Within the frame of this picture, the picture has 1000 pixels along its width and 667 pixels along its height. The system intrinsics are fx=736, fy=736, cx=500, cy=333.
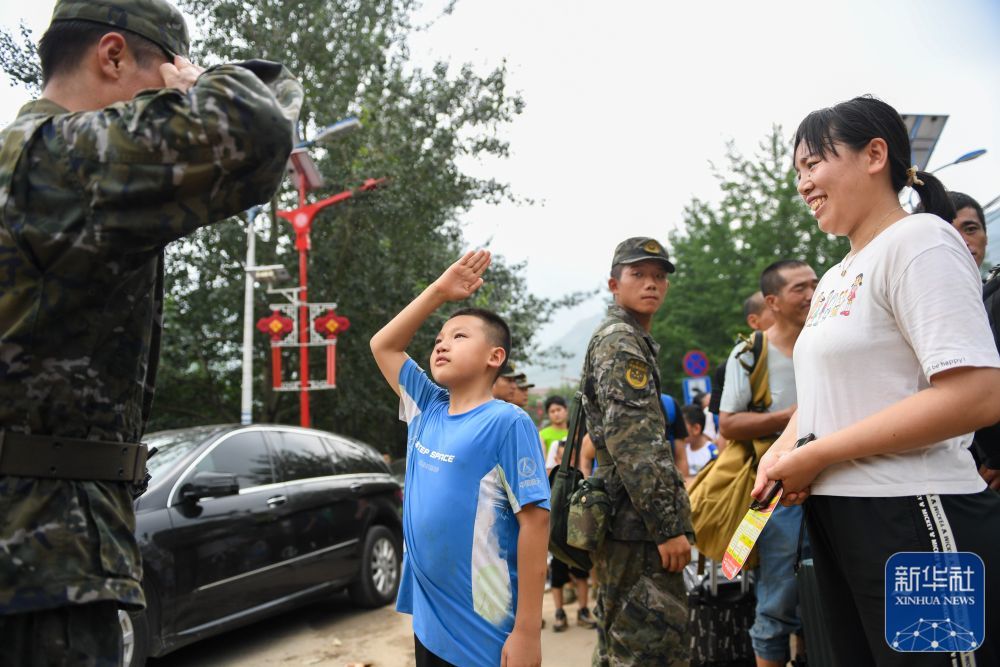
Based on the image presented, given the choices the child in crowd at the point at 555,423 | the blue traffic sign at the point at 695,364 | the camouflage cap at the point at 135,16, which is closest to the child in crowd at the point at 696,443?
the child in crowd at the point at 555,423

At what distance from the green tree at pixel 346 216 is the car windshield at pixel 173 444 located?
10.4m

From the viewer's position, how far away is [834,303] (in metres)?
1.98

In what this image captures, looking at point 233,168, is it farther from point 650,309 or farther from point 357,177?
point 357,177

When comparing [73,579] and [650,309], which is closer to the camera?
[73,579]

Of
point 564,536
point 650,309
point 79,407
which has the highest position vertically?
point 650,309

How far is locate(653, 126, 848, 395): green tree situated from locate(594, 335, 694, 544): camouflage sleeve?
2488cm

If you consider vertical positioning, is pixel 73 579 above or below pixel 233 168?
below

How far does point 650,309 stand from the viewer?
3625mm

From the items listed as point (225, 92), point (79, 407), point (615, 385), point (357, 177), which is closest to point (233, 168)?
point (225, 92)

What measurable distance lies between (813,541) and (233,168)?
→ 1707 millimetres

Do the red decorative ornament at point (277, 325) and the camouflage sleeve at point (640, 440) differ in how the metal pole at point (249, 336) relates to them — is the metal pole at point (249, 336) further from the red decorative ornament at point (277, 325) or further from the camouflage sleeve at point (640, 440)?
the camouflage sleeve at point (640, 440)

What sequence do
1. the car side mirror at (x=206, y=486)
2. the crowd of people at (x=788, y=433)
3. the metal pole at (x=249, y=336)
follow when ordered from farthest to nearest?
the metal pole at (x=249, y=336) < the car side mirror at (x=206, y=486) < the crowd of people at (x=788, y=433)

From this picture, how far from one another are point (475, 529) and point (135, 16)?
1745mm

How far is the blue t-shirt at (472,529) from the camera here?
240 cm
